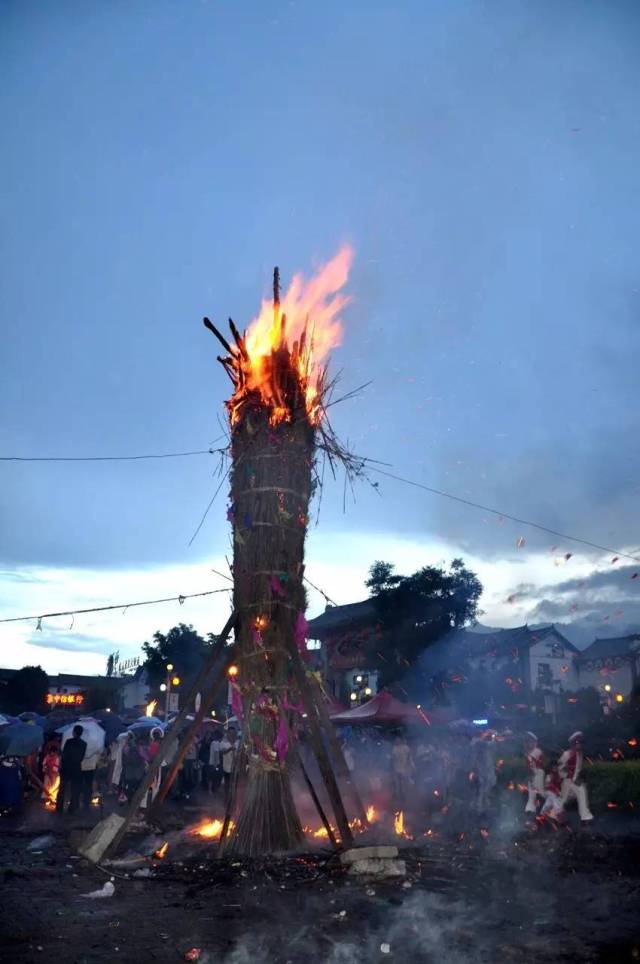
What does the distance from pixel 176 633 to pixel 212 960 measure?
6205cm

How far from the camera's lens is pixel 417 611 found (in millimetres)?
41344

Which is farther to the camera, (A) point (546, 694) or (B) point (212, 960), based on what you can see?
(A) point (546, 694)

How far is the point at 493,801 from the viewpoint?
16109 millimetres

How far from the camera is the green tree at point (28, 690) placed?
57.1m

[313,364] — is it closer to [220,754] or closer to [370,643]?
[220,754]

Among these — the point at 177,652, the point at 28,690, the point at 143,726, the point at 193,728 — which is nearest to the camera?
the point at 193,728

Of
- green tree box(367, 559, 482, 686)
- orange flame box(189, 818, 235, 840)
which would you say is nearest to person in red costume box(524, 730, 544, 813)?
orange flame box(189, 818, 235, 840)

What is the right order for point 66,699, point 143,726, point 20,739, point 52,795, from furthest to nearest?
point 66,699
point 52,795
point 20,739
point 143,726

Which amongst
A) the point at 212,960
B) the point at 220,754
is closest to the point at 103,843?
the point at 212,960

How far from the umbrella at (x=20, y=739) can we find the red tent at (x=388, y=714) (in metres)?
7.89

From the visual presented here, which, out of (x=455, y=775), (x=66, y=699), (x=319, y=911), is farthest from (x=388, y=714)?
(x=66, y=699)

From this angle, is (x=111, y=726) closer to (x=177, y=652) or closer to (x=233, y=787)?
(x=233, y=787)

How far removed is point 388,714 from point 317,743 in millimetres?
10836

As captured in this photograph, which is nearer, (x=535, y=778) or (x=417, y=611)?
(x=535, y=778)
